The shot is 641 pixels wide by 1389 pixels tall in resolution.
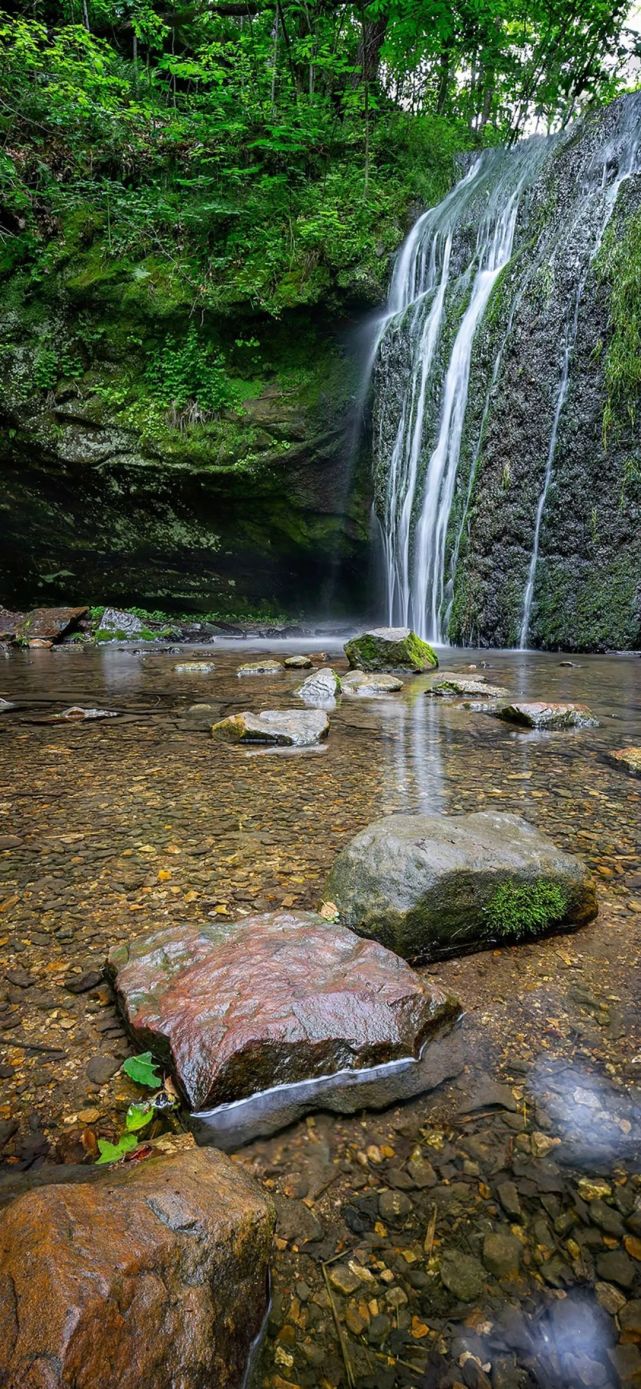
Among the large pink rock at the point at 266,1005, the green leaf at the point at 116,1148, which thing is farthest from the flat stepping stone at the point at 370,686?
the green leaf at the point at 116,1148

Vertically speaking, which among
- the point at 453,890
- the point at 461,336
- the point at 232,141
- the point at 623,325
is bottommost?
the point at 453,890

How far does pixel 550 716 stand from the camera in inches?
184

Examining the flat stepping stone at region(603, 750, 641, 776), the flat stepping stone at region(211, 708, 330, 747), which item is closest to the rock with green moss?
the flat stepping stone at region(603, 750, 641, 776)

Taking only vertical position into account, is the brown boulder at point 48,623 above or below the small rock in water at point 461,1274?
above

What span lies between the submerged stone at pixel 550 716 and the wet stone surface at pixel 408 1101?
1040 mm

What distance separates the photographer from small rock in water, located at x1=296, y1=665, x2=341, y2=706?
5872 millimetres

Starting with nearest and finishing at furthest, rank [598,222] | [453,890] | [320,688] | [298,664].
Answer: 1. [453,890]
2. [320,688]
3. [298,664]
4. [598,222]

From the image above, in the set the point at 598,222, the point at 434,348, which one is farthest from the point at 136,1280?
the point at 434,348

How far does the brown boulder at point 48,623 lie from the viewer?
40.1 feet

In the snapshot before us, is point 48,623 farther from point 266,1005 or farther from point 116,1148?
point 116,1148

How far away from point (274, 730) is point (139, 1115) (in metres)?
3.07

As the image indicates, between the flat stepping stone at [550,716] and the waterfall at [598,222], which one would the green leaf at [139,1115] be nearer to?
the flat stepping stone at [550,716]

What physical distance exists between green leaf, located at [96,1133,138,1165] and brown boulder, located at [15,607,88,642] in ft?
39.1

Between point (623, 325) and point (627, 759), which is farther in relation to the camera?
point (623, 325)
